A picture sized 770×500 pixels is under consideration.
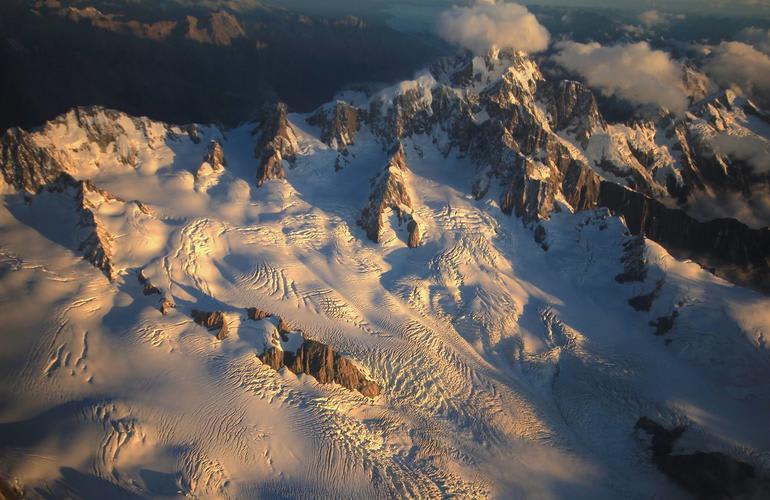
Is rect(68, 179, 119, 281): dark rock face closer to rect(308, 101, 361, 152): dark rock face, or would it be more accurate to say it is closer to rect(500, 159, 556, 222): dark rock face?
rect(308, 101, 361, 152): dark rock face

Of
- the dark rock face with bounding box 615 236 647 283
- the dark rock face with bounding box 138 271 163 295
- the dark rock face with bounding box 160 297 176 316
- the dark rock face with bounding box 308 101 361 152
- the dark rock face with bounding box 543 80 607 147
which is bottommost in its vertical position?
the dark rock face with bounding box 160 297 176 316

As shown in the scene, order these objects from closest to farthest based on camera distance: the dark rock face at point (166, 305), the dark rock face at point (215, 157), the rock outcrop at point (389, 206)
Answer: the dark rock face at point (166, 305) → the rock outcrop at point (389, 206) → the dark rock face at point (215, 157)

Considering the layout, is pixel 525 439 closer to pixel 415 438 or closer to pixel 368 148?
pixel 415 438

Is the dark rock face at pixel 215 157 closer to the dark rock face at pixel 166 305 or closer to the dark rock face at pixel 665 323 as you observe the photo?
the dark rock face at pixel 166 305

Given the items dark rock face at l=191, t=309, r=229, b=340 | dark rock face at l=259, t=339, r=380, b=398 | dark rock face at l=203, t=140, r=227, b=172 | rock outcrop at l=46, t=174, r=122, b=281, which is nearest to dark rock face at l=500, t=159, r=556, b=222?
dark rock face at l=259, t=339, r=380, b=398

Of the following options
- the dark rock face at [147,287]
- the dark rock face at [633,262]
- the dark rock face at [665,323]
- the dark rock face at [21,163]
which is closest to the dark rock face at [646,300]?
the dark rock face at [633,262]

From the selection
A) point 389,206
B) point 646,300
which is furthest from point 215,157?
point 646,300
